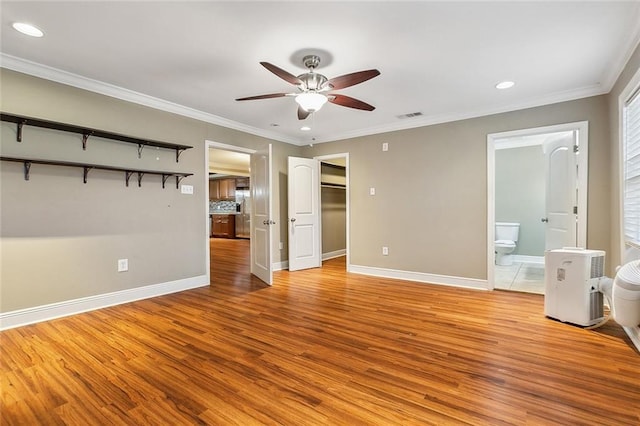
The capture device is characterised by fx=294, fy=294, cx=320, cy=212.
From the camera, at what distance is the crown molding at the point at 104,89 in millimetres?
2635

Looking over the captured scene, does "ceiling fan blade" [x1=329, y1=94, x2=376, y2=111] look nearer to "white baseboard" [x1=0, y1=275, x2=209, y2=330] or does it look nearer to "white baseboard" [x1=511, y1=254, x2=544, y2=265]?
"white baseboard" [x1=0, y1=275, x2=209, y2=330]

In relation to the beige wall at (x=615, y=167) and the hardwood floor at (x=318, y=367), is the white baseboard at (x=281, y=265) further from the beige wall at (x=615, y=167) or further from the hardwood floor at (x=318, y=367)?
the beige wall at (x=615, y=167)

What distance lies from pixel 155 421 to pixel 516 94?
442 centimetres

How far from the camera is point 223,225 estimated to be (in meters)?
10.6

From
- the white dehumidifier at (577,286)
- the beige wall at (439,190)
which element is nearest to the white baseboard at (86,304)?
the beige wall at (439,190)

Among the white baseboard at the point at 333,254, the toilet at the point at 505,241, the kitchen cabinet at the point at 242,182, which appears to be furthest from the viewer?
the kitchen cabinet at the point at 242,182

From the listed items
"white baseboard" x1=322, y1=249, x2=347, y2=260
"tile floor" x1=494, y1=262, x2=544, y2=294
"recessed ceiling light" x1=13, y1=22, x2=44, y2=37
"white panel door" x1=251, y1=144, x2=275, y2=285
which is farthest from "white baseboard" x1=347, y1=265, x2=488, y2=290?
"recessed ceiling light" x1=13, y1=22, x2=44, y2=37

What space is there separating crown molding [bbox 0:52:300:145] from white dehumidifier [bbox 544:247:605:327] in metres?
4.36

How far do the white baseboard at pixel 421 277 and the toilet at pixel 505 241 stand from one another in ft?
6.52

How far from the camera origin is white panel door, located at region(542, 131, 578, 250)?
3.44 meters

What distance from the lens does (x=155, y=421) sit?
149 centimetres

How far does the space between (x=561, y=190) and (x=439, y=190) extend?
57.6 inches

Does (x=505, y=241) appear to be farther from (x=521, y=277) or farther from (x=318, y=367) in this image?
(x=318, y=367)

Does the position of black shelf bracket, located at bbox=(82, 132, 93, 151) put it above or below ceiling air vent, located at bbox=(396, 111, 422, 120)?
below
